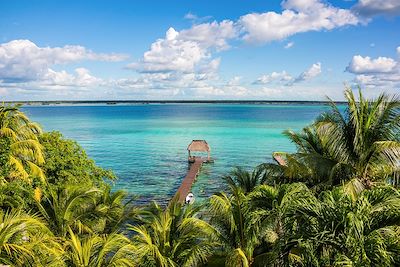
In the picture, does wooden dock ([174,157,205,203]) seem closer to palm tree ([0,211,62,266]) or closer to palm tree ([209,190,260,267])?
palm tree ([209,190,260,267])

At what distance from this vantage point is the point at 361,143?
1124 cm

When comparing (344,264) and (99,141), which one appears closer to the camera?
(344,264)

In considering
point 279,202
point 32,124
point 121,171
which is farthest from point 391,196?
point 121,171

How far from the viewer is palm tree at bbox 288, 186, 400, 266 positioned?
6.25 m

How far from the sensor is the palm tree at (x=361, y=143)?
1118cm

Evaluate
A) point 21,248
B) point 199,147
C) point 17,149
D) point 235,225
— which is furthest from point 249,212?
point 199,147

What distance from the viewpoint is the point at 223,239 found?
11.2 metres

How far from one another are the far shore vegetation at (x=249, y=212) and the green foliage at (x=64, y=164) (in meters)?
0.06

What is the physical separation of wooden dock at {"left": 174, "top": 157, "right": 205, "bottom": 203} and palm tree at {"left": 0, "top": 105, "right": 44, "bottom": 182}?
449 inches

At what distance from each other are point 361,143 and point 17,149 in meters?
12.8

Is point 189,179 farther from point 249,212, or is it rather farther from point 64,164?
point 249,212

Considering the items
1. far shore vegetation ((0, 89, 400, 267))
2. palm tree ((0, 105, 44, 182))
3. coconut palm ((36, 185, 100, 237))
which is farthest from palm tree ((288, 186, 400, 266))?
palm tree ((0, 105, 44, 182))

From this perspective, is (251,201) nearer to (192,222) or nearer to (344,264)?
(192,222)

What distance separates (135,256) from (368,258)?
5.74 meters
